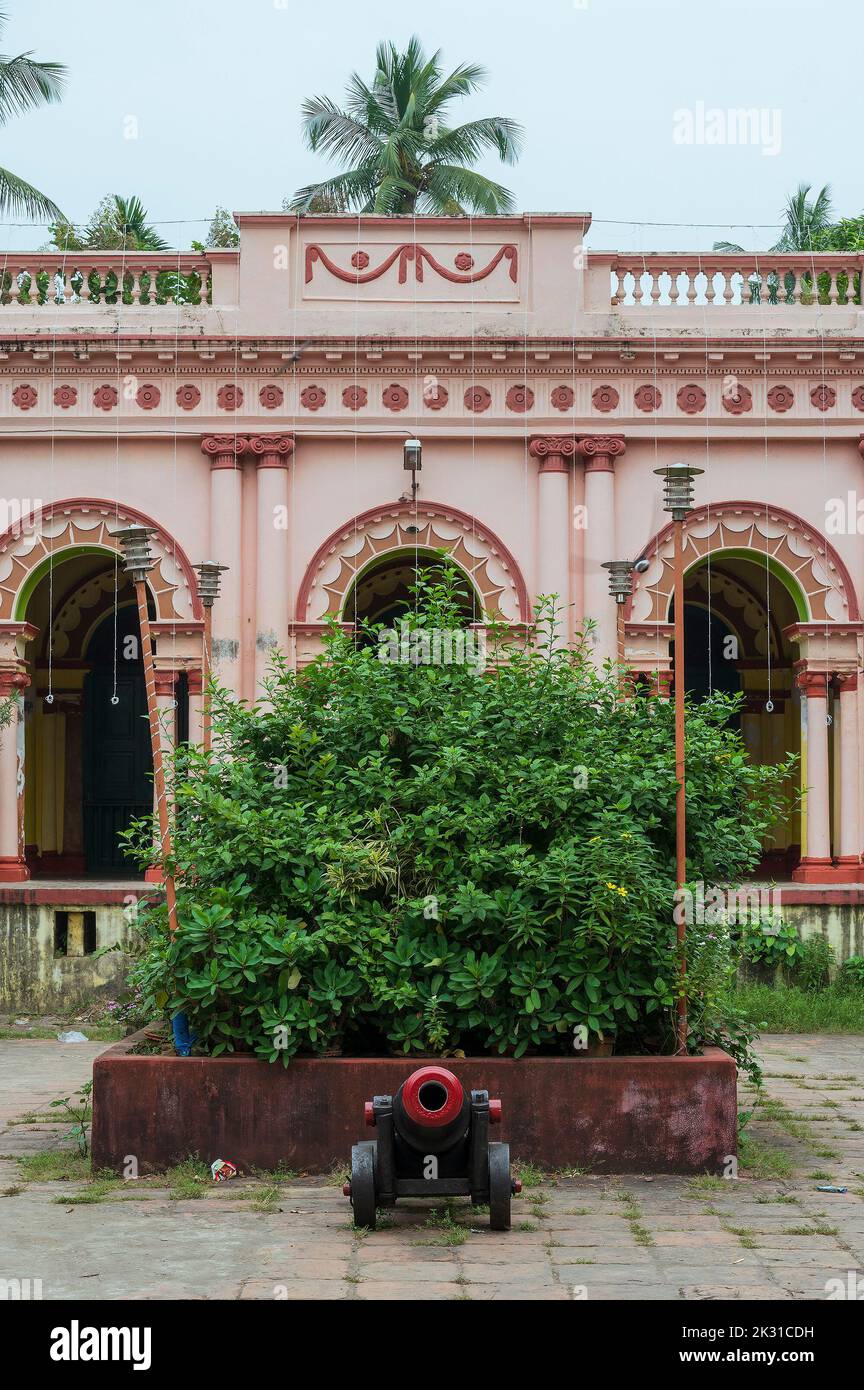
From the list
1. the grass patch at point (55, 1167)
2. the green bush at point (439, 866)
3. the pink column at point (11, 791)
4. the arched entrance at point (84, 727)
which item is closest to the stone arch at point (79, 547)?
the pink column at point (11, 791)

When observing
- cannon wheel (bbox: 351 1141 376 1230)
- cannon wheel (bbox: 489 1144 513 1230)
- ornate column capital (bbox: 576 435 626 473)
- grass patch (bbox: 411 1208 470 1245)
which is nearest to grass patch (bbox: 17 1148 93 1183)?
cannon wheel (bbox: 351 1141 376 1230)

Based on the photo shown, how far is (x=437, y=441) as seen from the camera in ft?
54.9

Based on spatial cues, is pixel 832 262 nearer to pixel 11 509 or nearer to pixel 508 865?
pixel 11 509

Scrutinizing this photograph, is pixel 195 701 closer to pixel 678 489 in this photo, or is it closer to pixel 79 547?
pixel 79 547

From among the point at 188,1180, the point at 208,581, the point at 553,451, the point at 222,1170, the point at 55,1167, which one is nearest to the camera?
the point at 188,1180

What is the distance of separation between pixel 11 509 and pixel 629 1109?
440 inches

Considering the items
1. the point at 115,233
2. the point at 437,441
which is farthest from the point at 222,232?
the point at 437,441

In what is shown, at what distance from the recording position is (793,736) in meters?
18.9

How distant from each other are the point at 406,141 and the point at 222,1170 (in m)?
23.2

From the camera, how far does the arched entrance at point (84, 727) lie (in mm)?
19297

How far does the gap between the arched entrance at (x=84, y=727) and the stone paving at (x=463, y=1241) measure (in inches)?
446

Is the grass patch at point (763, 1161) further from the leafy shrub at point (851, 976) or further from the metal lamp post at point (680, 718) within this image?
the leafy shrub at point (851, 976)

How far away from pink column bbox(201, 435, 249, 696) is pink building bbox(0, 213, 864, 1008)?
28 millimetres
